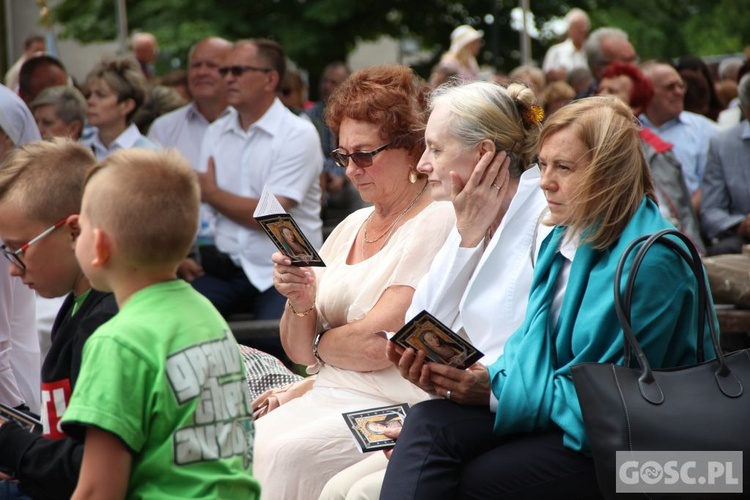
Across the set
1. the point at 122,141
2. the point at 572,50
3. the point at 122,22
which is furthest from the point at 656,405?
the point at 572,50

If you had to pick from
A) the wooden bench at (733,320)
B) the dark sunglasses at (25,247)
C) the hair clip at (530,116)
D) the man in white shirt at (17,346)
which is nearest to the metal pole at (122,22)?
the man in white shirt at (17,346)

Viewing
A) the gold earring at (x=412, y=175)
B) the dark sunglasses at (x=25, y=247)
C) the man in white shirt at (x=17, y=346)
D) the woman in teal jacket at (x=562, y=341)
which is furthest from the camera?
the gold earring at (x=412, y=175)

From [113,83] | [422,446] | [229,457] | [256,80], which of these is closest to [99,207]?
[229,457]

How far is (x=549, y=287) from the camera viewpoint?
310 centimetres

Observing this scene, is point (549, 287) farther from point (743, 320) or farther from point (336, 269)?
point (743, 320)

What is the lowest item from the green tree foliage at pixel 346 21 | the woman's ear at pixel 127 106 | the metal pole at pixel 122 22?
the green tree foliage at pixel 346 21

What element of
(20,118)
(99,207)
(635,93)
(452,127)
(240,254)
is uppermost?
(99,207)

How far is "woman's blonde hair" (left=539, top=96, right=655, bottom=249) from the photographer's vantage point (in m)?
3.03

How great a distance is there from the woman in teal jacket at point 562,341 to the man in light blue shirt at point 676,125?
4.70 m

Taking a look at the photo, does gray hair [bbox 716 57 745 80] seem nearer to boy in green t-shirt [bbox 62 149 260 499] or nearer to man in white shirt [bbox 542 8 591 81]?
man in white shirt [bbox 542 8 591 81]

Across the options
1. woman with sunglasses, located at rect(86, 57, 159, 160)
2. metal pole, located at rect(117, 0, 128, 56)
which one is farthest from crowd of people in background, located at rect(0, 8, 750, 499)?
metal pole, located at rect(117, 0, 128, 56)

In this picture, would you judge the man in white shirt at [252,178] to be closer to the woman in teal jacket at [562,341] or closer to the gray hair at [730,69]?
the woman in teal jacket at [562,341]

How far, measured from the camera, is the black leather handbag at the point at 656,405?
104 inches

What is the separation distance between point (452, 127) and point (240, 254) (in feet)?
9.41
